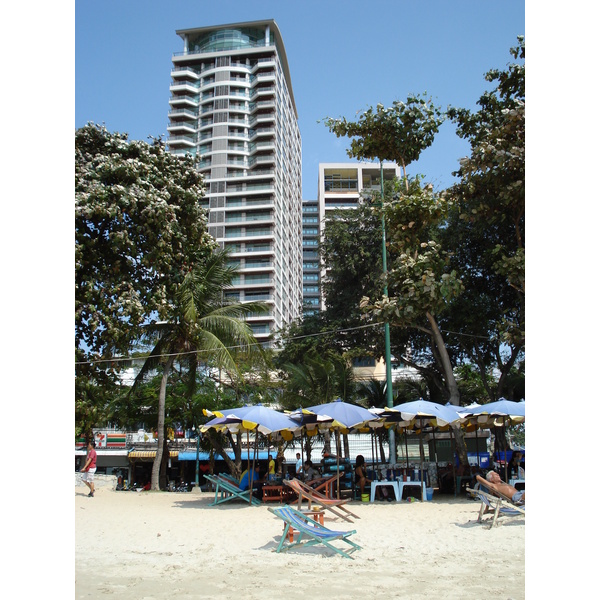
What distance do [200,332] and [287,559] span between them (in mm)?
12943

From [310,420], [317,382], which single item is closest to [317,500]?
[310,420]

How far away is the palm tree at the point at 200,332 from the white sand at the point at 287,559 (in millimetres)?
7470

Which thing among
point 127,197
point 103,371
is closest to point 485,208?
point 127,197

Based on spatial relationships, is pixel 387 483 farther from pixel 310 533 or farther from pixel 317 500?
pixel 310 533

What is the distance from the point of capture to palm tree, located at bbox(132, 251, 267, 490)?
19062mm

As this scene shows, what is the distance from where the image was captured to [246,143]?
254 ft

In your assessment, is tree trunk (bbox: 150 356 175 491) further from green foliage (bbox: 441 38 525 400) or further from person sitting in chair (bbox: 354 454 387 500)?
green foliage (bbox: 441 38 525 400)

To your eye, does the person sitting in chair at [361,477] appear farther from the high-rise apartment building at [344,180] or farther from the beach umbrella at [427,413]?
the high-rise apartment building at [344,180]

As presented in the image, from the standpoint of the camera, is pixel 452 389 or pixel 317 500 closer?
pixel 317 500

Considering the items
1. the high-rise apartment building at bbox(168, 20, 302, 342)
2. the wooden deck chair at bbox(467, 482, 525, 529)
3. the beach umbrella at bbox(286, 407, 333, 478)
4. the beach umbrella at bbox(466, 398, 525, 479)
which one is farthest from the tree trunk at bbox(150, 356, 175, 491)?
the high-rise apartment building at bbox(168, 20, 302, 342)

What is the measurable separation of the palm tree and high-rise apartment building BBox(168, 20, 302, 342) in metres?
45.3

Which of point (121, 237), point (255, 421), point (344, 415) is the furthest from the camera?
point (344, 415)
